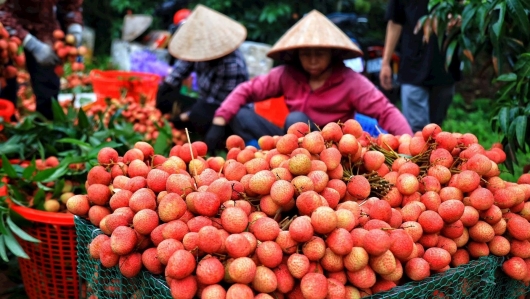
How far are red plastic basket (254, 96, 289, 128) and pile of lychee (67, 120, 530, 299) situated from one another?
2.56 m

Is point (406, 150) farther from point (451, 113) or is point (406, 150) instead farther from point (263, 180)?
point (451, 113)

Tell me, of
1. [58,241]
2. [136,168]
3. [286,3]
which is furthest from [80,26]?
[286,3]

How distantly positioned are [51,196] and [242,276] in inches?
57.3

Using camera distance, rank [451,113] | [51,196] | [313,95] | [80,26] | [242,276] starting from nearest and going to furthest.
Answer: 1. [242,276]
2. [51,196]
3. [313,95]
4. [80,26]
5. [451,113]

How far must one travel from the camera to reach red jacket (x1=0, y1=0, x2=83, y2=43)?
3.13 m

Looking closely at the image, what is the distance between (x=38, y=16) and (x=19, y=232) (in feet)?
6.47

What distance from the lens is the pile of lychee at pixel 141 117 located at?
11.9 feet

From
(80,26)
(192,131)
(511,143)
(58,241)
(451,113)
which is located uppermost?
(511,143)

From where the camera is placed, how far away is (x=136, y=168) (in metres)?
1.55

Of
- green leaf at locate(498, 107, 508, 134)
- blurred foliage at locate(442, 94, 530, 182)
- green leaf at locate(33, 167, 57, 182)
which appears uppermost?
green leaf at locate(498, 107, 508, 134)

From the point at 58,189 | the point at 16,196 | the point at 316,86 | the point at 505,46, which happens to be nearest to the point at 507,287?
the point at 505,46

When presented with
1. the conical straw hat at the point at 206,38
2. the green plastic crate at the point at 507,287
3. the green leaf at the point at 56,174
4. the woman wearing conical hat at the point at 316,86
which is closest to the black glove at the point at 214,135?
the woman wearing conical hat at the point at 316,86

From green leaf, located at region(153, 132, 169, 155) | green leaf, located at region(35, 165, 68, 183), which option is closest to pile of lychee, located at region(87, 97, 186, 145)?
green leaf, located at region(153, 132, 169, 155)

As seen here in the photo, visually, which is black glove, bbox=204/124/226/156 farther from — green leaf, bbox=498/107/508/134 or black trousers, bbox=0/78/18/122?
green leaf, bbox=498/107/508/134
